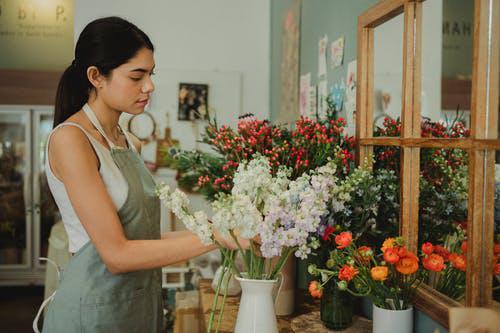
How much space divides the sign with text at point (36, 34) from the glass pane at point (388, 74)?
4.35 meters

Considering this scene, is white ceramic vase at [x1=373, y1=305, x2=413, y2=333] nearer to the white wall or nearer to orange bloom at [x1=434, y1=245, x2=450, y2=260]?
orange bloom at [x1=434, y1=245, x2=450, y2=260]

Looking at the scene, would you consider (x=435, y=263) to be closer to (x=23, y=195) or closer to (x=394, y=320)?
(x=394, y=320)

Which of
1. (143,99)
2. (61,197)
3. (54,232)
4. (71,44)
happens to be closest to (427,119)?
(143,99)

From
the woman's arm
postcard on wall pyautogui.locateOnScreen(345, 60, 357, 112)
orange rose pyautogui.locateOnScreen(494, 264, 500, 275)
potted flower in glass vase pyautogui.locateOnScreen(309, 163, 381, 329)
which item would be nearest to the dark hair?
the woman's arm

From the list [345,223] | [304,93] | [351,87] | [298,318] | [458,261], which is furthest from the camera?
[304,93]

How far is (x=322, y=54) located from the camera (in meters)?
2.56

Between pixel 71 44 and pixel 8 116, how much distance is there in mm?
951

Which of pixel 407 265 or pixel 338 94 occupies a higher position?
pixel 338 94

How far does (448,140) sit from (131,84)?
0.85 m

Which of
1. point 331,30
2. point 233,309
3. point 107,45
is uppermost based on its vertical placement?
point 331,30

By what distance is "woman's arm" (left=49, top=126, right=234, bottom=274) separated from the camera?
1364mm

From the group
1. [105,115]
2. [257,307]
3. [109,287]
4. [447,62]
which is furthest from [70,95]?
[447,62]

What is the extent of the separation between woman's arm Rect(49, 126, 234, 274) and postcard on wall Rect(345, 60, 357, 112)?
92 centimetres

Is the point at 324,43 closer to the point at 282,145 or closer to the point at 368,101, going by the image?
the point at 368,101
